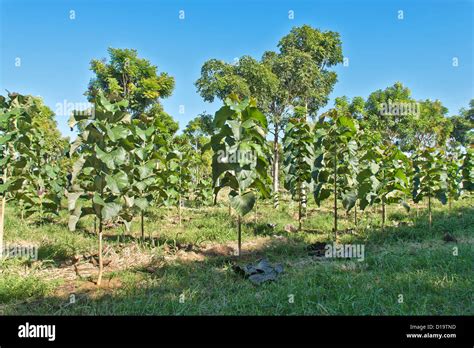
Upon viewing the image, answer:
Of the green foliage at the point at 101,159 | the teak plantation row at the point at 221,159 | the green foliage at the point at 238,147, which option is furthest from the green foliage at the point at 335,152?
the green foliage at the point at 101,159

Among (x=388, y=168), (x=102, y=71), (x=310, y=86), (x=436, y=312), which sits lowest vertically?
(x=436, y=312)

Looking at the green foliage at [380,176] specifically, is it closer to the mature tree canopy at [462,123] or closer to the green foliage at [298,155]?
the green foliage at [298,155]

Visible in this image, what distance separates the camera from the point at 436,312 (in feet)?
12.0

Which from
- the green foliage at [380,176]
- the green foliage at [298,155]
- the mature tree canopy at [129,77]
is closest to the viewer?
the green foliage at [380,176]

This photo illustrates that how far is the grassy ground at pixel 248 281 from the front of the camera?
150 inches

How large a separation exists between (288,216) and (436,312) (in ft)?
25.9

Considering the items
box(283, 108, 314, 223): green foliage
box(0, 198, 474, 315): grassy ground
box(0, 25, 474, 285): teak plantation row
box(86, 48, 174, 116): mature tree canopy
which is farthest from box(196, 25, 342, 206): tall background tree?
box(0, 198, 474, 315): grassy ground

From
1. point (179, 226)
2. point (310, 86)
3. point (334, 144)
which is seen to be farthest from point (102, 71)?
point (334, 144)

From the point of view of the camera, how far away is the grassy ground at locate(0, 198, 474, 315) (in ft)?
12.5

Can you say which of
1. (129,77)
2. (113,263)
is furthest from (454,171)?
(129,77)

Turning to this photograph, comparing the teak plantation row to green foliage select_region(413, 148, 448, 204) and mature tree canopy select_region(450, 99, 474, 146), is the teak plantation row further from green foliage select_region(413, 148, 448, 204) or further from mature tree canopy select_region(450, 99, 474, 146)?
mature tree canopy select_region(450, 99, 474, 146)
